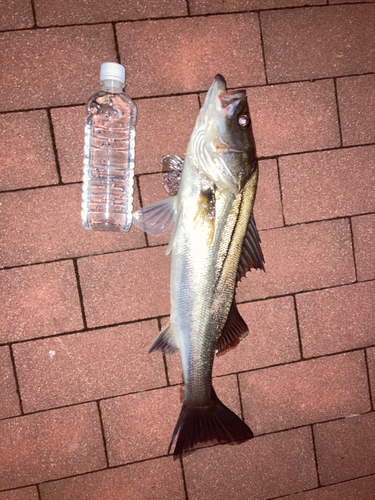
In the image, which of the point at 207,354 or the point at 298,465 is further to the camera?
the point at 298,465

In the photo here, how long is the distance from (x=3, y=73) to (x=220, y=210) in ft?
5.42

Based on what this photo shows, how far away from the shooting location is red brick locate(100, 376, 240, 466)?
2666 mm

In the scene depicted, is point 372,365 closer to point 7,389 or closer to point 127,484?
point 127,484

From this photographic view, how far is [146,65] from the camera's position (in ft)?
8.33

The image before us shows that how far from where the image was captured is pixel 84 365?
8.55ft

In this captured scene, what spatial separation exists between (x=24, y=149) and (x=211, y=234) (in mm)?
1353

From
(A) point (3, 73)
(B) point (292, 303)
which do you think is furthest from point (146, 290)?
(A) point (3, 73)

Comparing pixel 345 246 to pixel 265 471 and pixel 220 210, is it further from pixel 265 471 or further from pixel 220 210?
pixel 265 471

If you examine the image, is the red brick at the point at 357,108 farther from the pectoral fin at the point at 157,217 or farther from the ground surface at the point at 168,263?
the pectoral fin at the point at 157,217

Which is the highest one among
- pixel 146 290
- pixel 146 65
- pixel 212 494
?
pixel 146 65

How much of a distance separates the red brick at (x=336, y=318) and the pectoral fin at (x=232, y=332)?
697 millimetres

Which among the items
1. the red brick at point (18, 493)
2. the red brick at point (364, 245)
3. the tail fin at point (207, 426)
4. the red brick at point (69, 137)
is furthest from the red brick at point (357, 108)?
the red brick at point (18, 493)

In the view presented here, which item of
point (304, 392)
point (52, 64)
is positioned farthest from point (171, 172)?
point (304, 392)

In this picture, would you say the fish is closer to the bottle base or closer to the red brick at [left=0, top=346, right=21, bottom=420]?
the bottle base
